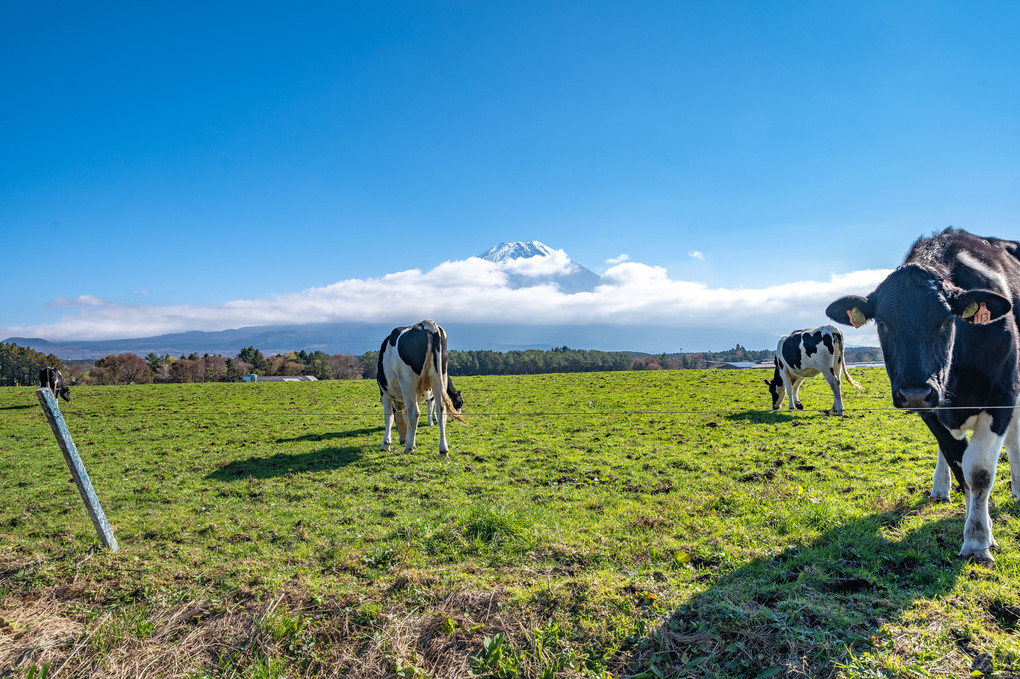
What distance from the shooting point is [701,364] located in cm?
7162

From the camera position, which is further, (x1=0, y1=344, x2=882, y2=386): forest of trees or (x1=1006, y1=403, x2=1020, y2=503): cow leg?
(x1=0, y1=344, x2=882, y2=386): forest of trees

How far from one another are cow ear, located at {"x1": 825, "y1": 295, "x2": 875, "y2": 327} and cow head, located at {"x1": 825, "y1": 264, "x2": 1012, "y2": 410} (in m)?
0.21

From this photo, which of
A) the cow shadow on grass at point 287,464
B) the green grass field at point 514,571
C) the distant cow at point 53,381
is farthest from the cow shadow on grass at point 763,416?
the distant cow at point 53,381

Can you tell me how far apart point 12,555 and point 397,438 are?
8066 millimetres

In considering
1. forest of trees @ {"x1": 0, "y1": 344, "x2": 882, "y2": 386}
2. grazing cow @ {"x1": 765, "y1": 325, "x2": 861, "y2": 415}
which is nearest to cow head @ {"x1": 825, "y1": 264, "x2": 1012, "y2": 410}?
grazing cow @ {"x1": 765, "y1": 325, "x2": 861, "y2": 415}

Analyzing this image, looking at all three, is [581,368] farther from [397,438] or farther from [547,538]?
[547,538]

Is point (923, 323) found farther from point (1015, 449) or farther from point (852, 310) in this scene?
point (1015, 449)

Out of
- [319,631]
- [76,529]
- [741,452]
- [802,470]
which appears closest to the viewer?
[319,631]

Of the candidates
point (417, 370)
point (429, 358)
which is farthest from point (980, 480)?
point (417, 370)

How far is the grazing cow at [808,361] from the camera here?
15.8 m

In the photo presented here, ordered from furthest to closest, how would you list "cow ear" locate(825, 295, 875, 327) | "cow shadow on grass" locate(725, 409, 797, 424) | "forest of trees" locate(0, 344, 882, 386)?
"forest of trees" locate(0, 344, 882, 386) → "cow shadow on grass" locate(725, 409, 797, 424) → "cow ear" locate(825, 295, 875, 327)

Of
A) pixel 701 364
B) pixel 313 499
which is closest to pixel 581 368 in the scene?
pixel 701 364

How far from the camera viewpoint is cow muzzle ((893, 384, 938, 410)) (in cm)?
402

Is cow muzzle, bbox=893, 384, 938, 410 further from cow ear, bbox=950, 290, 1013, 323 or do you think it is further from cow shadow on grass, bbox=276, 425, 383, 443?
cow shadow on grass, bbox=276, 425, 383, 443
